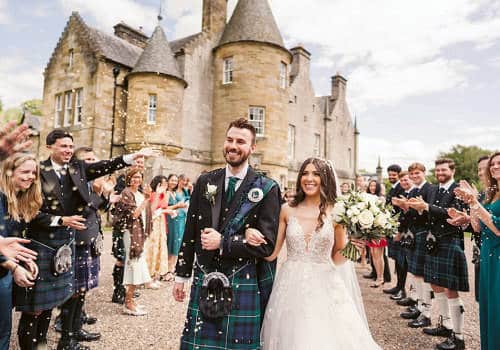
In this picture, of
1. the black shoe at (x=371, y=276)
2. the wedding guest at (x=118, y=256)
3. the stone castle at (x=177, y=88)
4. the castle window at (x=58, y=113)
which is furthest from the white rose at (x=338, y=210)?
the castle window at (x=58, y=113)

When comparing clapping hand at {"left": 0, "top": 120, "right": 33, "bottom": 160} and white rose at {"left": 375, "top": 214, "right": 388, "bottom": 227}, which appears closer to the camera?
clapping hand at {"left": 0, "top": 120, "right": 33, "bottom": 160}

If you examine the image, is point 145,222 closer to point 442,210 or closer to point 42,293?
point 42,293

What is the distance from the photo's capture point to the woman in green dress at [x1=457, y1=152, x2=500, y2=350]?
3445 millimetres

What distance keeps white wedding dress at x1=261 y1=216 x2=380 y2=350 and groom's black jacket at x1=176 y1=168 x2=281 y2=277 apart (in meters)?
0.82

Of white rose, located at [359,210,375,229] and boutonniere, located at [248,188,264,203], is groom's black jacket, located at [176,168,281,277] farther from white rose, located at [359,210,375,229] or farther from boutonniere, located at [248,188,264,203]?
white rose, located at [359,210,375,229]

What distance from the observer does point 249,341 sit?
2.71 m

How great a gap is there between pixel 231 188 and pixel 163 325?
11.2 ft

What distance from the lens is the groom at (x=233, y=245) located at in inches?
105

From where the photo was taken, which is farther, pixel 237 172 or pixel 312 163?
pixel 312 163

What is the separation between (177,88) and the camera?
1881 centimetres

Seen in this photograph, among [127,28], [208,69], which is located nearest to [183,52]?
[208,69]

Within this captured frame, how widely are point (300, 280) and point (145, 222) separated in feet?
13.3

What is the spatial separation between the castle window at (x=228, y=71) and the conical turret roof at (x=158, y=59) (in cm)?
317

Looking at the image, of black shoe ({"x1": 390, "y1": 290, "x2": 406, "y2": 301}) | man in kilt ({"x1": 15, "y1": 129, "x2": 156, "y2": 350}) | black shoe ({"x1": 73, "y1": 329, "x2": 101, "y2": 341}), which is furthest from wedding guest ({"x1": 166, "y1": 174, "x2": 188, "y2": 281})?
black shoe ({"x1": 390, "y1": 290, "x2": 406, "y2": 301})
